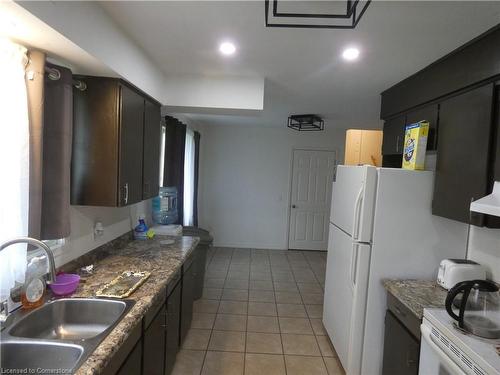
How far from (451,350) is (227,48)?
2.10 m

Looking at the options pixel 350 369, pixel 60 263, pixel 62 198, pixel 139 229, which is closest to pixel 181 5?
pixel 62 198

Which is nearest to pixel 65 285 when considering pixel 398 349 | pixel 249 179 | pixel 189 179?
pixel 398 349

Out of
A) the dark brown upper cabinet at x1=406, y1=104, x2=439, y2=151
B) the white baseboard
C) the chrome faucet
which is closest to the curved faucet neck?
the chrome faucet

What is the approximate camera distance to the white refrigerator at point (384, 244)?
210cm

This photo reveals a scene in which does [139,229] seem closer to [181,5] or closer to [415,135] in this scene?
[181,5]

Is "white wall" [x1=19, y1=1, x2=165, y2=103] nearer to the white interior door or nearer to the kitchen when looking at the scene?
the kitchen

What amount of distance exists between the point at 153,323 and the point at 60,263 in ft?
2.28

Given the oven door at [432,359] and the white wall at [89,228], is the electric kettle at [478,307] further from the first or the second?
the white wall at [89,228]

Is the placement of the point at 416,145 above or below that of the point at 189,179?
above

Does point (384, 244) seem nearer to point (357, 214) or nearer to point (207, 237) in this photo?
point (357, 214)

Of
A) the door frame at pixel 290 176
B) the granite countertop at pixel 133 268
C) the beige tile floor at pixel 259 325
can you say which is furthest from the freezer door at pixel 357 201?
the door frame at pixel 290 176

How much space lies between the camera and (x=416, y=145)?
82.5 inches

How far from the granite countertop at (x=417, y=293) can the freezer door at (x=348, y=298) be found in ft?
0.67

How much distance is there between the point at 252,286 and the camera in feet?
13.4
